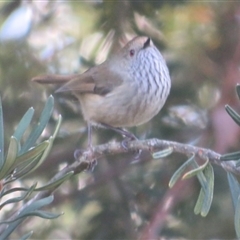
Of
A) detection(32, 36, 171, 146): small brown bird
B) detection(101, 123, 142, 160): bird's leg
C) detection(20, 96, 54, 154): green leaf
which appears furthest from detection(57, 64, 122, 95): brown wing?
detection(20, 96, 54, 154): green leaf

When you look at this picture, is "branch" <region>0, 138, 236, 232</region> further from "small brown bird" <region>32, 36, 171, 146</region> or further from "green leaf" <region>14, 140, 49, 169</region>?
"small brown bird" <region>32, 36, 171, 146</region>

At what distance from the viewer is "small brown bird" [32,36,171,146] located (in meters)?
2.03

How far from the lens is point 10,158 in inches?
32.7

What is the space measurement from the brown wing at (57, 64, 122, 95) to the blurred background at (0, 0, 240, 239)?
328 millimetres

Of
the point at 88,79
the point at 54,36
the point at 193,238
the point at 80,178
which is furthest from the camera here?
the point at 88,79

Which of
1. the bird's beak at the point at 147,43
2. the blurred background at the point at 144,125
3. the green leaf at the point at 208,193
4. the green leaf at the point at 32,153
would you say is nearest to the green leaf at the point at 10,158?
the green leaf at the point at 32,153

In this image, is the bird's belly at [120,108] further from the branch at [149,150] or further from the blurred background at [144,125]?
the branch at [149,150]

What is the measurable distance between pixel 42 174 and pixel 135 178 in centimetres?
27

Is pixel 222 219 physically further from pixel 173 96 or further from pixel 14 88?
pixel 14 88

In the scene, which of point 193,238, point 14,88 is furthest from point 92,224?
point 14,88

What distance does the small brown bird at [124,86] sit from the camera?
2027 millimetres

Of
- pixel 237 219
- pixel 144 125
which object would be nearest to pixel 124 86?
pixel 144 125

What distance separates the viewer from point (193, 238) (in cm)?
170

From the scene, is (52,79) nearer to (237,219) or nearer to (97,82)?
(97,82)
